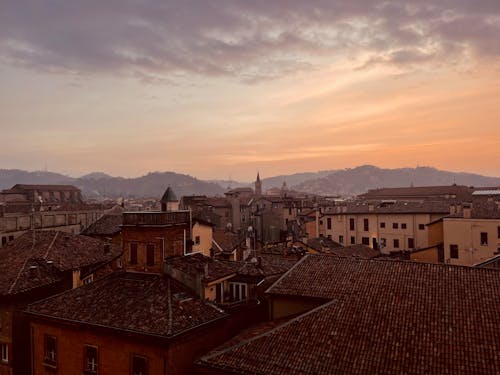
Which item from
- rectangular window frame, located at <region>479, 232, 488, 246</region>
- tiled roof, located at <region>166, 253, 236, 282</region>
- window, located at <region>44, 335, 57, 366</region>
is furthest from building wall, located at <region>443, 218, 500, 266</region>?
window, located at <region>44, 335, 57, 366</region>

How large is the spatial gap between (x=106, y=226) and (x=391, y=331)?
30107 millimetres

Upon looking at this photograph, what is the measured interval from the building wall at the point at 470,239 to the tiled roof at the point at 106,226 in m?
31.5

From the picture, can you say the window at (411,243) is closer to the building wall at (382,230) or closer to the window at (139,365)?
the building wall at (382,230)

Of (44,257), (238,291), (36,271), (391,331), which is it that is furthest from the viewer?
(44,257)

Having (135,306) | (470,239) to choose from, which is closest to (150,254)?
(135,306)

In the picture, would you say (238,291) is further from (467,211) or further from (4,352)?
(467,211)

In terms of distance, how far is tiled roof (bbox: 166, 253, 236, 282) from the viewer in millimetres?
20953

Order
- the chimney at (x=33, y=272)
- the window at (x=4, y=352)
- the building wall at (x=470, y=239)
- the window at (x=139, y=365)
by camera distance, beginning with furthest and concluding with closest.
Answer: the building wall at (x=470, y=239)
the chimney at (x=33, y=272)
the window at (x=4, y=352)
the window at (x=139, y=365)

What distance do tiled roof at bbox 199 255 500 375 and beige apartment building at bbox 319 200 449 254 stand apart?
3702cm

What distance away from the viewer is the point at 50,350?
20219 mm

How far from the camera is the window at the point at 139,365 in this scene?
17.1 meters

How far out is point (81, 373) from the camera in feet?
61.7

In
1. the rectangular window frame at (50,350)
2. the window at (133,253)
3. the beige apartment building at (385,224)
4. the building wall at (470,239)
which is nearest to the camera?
the rectangular window frame at (50,350)

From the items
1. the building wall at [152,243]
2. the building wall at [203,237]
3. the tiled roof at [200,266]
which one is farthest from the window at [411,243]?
the building wall at [152,243]
